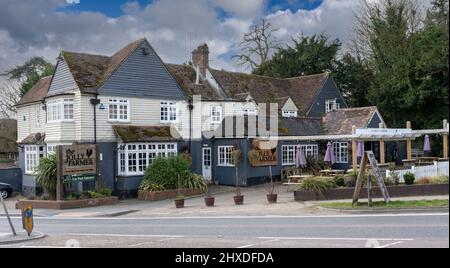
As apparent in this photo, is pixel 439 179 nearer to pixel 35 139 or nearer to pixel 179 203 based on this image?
pixel 179 203

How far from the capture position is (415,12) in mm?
46875

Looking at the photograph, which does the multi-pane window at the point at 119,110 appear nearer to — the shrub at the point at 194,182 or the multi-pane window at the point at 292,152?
the shrub at the point at 194,182

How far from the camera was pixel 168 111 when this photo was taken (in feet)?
114

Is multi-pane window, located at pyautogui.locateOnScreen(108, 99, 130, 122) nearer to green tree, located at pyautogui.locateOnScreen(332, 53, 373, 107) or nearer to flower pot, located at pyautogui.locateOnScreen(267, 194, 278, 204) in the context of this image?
flower pot, located at pyautogui.locateOnScreen(267, 194, 278, 204)

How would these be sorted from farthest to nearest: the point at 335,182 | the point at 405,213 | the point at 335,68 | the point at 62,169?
the point at 335,68
the point at 62,169
the point at 335,182
the point at 405,213

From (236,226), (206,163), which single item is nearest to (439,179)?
(236,226)

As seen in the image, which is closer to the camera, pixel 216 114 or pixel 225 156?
pixel 225 156

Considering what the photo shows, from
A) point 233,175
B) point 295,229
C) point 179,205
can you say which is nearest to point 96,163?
point 179,205

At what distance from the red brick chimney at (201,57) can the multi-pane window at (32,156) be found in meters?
13.6

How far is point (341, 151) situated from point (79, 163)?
62.8 feet

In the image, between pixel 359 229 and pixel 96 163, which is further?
pixel 96 163
